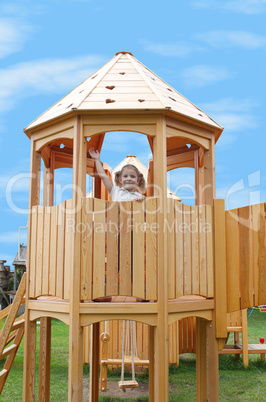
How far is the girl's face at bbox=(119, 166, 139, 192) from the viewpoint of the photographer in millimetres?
6331

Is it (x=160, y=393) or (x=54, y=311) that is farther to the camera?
(x=54, y=311)

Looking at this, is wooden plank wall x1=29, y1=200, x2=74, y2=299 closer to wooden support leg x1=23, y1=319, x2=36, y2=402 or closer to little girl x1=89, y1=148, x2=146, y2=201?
wooden support leg x1=23, y1=319, x2=36, y2=402

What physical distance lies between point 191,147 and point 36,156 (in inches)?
99.1

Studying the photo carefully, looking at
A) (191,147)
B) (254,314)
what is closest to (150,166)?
(191,147)

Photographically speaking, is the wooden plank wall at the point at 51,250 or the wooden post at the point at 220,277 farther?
the wooden post at the point at 220,277

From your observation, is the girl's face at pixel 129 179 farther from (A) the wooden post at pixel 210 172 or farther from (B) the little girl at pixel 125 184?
(A) the wooden post at pixel 210 172

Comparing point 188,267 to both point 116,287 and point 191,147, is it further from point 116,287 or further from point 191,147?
point 191,147

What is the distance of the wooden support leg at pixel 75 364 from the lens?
4914 mm

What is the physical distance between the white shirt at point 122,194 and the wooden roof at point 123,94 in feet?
4.59

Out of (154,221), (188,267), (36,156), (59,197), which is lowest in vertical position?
(188,267)

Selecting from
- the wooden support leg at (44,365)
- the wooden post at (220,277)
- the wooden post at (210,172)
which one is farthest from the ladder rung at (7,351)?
the wooden post at (210,172)

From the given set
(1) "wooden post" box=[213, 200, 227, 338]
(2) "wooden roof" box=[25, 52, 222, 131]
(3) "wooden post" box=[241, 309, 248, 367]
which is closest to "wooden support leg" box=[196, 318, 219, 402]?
(1) "wooden post" box=[213, 200, 227, 338]

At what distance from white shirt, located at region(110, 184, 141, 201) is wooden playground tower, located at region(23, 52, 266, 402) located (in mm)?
968

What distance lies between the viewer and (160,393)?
194 inches
